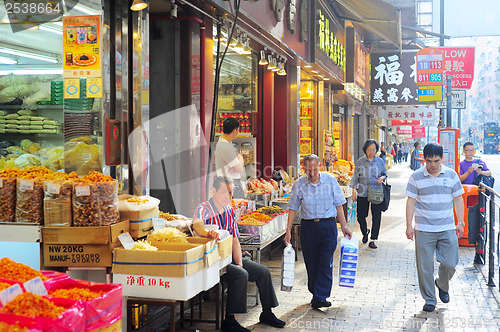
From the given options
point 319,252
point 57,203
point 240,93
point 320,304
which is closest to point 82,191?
point 57,203

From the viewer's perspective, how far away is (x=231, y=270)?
19.1 feet

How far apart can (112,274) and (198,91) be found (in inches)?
146

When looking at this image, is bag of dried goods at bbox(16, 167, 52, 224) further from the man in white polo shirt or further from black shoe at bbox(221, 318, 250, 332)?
the man in white polo shirt

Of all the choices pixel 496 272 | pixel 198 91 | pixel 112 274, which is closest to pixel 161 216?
pixel 112 274

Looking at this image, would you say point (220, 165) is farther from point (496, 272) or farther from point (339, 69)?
point (339, 69)

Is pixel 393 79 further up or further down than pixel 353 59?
further down

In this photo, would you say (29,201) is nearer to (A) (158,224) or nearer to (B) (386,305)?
(A) (158,224)

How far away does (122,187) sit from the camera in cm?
604

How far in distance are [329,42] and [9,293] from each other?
12798 millimetres

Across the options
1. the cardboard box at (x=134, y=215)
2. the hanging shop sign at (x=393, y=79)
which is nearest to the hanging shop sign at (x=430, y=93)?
the hanging shop sign at (x=393, y=79)

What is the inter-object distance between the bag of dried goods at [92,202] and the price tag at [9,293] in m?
1.62

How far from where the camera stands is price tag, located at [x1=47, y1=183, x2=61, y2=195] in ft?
14.9

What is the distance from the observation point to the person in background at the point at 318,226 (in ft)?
22.1

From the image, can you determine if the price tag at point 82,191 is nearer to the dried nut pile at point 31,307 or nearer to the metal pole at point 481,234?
the dried nut pile at point 31,307
